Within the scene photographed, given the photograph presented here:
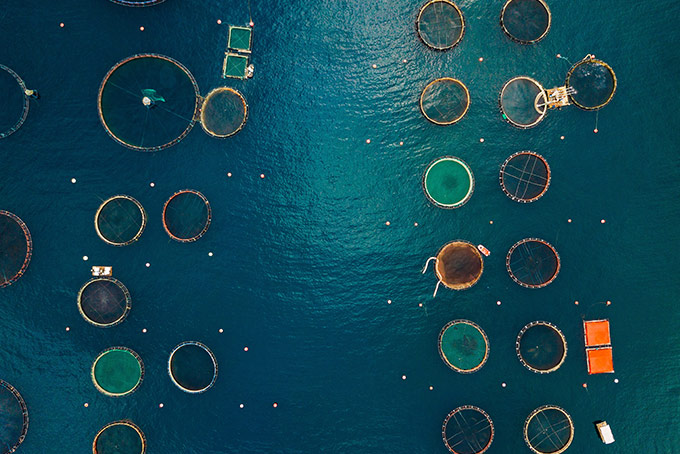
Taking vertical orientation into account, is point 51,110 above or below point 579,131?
below

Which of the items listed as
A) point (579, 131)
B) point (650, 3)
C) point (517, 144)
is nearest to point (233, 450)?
point (517, 144)

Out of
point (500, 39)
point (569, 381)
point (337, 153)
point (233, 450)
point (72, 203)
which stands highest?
point (500, 39)

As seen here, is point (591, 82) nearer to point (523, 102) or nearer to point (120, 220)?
point (523, 102)

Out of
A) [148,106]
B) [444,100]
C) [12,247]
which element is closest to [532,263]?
[444,100]

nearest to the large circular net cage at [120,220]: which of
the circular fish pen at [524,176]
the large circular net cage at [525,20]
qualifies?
the circular fish pen at [524,176]

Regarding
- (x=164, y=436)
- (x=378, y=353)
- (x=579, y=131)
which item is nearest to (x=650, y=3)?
(x=579, y=131)

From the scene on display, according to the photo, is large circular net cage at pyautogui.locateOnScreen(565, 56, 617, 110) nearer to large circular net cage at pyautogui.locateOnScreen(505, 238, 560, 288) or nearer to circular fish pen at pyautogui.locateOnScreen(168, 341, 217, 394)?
large circular net cage at pyautogui.locateOnScreen(505, 238, 560, 288)

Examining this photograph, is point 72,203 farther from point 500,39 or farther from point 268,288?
point 500,39
